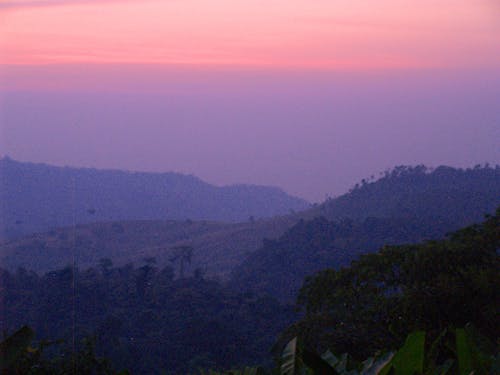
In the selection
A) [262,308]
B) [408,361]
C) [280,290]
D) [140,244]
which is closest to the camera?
[408,361]

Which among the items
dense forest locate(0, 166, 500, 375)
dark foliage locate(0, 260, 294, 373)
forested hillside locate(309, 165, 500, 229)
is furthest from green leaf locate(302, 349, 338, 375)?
forested hillside locate(309, 165, 500, 229)

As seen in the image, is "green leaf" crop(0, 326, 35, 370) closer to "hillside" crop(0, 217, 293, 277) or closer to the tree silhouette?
the tree silhouette

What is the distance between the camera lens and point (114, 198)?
110 metres

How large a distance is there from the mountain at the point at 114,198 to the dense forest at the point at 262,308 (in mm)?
37993

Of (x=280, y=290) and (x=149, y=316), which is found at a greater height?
(x=149, y=316)

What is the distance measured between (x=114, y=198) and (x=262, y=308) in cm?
7919

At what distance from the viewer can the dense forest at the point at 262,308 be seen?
1043cm

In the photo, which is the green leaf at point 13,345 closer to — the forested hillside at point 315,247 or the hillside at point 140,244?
the forested hillside at point 315,247

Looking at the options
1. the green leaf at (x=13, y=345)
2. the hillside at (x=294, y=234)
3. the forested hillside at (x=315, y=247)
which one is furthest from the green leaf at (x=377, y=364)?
the hillside at (x=294, y=234)

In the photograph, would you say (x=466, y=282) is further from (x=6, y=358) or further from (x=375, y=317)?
(x=6, y=358)

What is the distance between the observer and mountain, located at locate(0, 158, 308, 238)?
9200 cm

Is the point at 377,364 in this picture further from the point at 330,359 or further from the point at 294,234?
the point at 294,234

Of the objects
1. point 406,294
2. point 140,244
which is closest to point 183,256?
point 140,244

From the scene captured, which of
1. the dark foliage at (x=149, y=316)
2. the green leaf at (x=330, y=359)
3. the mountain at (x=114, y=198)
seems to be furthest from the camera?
the mountain at (x=114, y=198)
